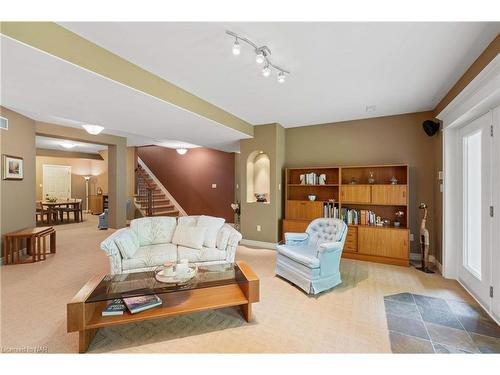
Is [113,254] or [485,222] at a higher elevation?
[485,222]

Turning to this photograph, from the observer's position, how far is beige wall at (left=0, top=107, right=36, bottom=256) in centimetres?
381

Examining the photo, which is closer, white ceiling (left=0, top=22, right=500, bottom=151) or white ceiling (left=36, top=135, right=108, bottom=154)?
white ceiling (left=0, top=22, right=500, bottom=151)

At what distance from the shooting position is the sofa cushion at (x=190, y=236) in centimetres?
323

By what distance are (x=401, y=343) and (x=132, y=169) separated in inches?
326

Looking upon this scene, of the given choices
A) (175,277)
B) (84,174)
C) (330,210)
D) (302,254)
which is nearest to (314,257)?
(302,254)

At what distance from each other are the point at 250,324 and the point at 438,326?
178 cm

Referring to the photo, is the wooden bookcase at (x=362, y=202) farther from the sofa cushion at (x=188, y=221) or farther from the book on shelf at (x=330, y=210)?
the sofa cushion at (x=188, y=221)

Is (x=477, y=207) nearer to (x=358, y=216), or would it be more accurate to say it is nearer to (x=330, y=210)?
(x=358, y=216)

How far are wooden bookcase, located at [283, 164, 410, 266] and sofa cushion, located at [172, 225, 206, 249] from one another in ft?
6.48

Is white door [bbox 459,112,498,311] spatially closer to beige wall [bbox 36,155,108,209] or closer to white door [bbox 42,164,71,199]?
beige wall [bbox 36,155,108,209]

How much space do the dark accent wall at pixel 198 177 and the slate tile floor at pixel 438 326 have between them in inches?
213

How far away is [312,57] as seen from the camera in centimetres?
227

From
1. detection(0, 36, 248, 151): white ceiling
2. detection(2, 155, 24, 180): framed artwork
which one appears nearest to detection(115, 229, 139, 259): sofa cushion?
detection(0, 36, 248, 151): white ceiling

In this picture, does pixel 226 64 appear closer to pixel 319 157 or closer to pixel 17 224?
pixel 319 157
